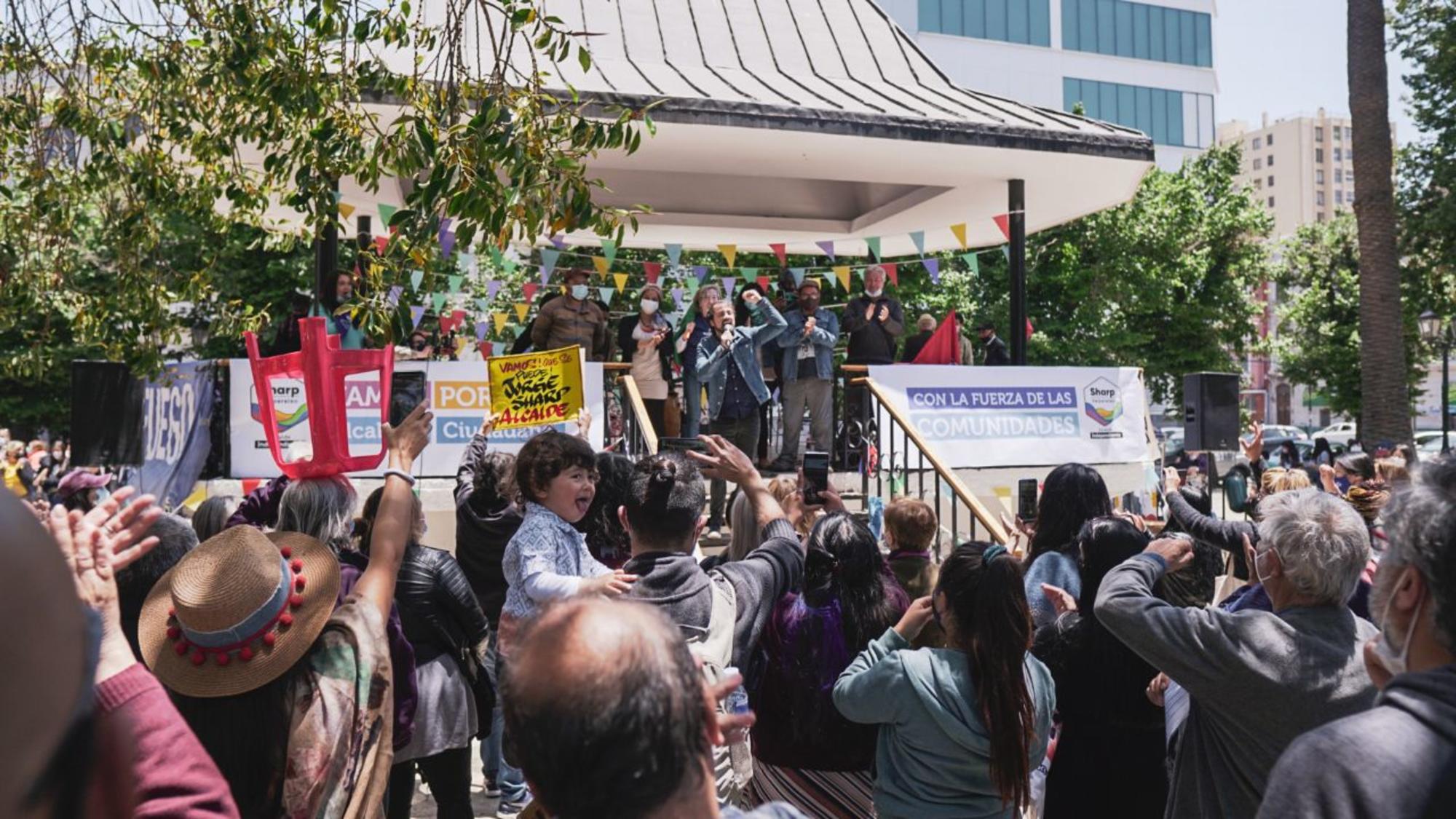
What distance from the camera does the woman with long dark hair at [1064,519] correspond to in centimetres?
453

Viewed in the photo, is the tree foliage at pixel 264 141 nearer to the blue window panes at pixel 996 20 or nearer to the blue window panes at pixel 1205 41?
the blue window panes at pixel 996 20

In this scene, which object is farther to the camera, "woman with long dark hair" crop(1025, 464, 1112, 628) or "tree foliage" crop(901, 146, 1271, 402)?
"tree foliage" crop(901, 146, 1271, 402)

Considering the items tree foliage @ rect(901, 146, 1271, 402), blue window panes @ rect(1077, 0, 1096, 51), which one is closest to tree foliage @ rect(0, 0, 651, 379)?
tree foliage @ rect(901, 146, 1271, 402)

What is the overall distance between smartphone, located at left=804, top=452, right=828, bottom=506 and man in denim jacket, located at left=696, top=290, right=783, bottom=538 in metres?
5.98

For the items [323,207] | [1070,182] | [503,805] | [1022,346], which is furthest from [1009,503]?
[323,207]

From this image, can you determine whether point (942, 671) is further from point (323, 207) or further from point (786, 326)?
point (786, 326)

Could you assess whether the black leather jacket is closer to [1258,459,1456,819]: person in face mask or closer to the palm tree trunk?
[1258,459,1456,819]: person in face mask

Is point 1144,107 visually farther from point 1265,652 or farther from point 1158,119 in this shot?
point 1265,652

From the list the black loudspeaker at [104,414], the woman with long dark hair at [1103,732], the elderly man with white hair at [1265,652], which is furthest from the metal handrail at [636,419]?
the elderly man with white hair at [1265,652]

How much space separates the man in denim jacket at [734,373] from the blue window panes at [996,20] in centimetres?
3960

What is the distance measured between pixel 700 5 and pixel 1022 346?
18.7 ft

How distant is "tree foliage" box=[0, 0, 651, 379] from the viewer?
4871 mm

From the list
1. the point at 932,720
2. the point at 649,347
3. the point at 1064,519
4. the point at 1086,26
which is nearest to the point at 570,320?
the point at 649,347

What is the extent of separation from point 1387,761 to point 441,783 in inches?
149
